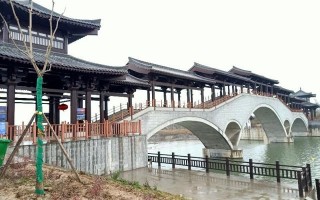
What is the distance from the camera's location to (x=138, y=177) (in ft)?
48.5

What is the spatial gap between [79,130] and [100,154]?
1771 millimetres

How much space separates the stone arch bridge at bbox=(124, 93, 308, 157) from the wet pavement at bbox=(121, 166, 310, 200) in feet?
16.5

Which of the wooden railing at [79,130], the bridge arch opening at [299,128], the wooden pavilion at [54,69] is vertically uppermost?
the wooden pavilion at [54,69]

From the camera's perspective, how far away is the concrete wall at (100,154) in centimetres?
1252

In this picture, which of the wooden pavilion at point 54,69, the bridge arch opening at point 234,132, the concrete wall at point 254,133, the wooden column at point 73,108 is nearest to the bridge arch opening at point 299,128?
the concrete wall at point 254,133

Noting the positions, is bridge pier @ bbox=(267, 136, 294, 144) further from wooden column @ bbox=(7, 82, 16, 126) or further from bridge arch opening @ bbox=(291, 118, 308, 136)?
wooden column @ bbox=(7, 82, 16, 126)

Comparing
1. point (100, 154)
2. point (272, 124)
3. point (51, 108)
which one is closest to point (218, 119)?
point (100, 154)

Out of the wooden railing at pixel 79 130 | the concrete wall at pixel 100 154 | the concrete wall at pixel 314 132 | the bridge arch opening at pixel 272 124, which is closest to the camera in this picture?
the wooden railing at pixel 79 130

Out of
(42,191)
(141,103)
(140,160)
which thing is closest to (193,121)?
(141,103)

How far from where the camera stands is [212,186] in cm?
1266

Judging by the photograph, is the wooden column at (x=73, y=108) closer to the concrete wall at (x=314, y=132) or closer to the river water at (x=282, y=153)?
the river water at (x=282, y=153)

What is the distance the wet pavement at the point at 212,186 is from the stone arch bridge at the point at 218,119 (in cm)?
504

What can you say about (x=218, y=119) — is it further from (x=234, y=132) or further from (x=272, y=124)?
(x=272, y=124)

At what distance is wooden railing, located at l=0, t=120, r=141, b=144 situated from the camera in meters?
11.5
